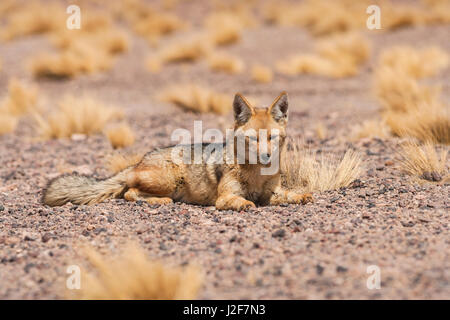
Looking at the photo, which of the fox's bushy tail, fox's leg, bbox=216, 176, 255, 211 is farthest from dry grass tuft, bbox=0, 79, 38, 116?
fox's leg, bbox=216, 176, 255, 211

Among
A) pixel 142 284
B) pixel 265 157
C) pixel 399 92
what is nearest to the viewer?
pixel 142 284

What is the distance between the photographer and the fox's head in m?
4.66

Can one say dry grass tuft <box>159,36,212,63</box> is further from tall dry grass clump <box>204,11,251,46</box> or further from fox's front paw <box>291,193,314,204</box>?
fox's front paw <box>291,193,314,204</box>

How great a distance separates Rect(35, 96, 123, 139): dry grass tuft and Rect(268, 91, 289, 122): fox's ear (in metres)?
5.07

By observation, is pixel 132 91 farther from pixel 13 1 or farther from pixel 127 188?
pixel 13 1

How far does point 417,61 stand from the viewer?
13.3 meters

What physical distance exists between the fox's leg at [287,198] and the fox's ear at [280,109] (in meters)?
0.70

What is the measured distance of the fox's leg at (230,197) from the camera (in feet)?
15.9

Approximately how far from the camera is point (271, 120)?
4.83 metres

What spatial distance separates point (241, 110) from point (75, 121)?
4982 millimetres

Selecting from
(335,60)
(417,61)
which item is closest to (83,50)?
(335,60)

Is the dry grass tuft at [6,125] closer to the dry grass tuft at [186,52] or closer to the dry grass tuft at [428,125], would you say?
the dry grass tuft at [428,125]

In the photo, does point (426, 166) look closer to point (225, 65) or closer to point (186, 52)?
point (225, 65)
